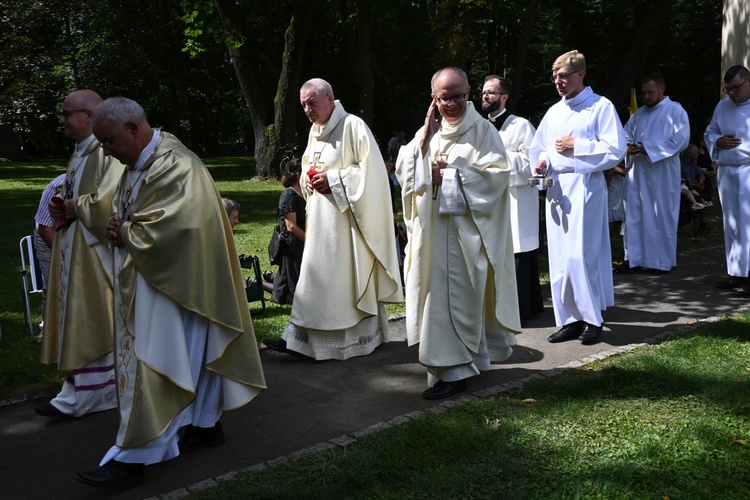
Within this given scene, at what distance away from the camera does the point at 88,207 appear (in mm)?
5508

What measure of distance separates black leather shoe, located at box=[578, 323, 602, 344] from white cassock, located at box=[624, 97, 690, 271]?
341 centimetres

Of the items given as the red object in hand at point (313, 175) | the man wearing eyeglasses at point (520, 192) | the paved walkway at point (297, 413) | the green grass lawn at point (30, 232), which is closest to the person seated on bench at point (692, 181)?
the green grass lawn at point (30, 232)

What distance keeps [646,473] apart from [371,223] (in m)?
3.26

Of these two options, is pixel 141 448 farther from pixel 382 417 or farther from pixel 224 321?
pixel 382 417

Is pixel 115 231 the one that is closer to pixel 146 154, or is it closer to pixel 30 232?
pixel 146 154

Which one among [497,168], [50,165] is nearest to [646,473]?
[497,168]

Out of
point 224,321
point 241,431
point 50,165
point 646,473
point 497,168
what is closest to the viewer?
point 646,473

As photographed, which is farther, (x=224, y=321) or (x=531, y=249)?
(x=531, y=249)

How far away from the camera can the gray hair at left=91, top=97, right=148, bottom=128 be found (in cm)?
456

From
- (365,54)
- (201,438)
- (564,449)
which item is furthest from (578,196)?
(365,54)

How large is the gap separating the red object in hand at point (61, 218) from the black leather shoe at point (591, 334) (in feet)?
13.9

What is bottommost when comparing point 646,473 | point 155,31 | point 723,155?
point 646,473

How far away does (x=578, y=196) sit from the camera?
281 inches

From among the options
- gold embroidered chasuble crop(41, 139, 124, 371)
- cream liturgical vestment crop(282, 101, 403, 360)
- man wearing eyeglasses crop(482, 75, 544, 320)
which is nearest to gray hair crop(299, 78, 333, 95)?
cream liturgical vestment crop(282, 101, 403, 360)
